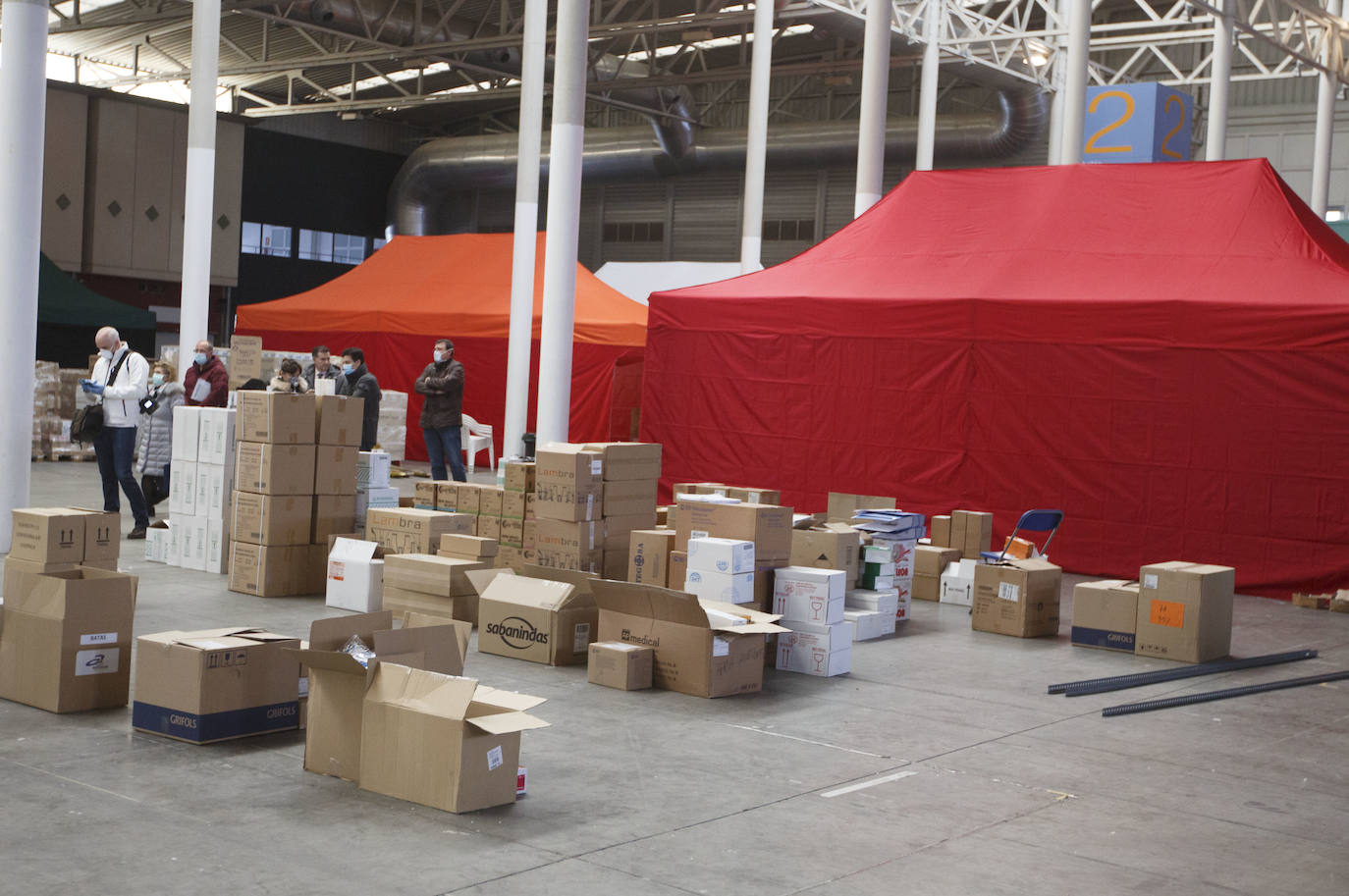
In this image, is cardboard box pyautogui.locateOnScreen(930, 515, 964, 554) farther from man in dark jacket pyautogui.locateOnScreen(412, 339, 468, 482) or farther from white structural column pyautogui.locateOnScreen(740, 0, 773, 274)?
white structural column pyautogui.locateOnScreen(740, 0, 773, 274)

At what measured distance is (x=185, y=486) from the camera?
8891 millimetres

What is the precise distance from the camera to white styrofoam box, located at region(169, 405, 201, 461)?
28.7 ft

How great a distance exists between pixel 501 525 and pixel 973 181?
261 inches

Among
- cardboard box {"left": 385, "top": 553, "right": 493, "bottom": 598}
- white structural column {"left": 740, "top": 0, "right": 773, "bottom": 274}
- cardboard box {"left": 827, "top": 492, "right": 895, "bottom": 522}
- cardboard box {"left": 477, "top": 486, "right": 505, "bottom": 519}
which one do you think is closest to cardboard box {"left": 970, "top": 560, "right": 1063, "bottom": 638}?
cardboard box {"left": 827, "top": 492, "right": 895, "bottom": 522}

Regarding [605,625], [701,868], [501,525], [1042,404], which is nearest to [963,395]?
[1042,404]

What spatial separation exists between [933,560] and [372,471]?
4137 millimetres

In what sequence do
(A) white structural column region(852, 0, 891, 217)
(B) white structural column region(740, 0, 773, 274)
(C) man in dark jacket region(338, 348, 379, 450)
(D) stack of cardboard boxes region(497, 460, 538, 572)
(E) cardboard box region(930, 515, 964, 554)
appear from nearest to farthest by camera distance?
(D) stack of cardboard boxes region(497, 460, 538, 572) → (E) cardboard box region(930, 515, 964, 554) → (C) man in dark jacket region(338, 348, 379, 450) → (A) white structural column region(852, 0, 891, 217) → (B) white structural column region(740, 0, 773, 274)

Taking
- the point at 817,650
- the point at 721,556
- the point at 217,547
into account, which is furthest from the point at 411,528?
the point at 817,650

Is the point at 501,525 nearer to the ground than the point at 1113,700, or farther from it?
farther from it

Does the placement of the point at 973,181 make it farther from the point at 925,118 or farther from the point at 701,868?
the point at 701,868

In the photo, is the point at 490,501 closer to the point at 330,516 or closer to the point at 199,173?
the point at 330,516

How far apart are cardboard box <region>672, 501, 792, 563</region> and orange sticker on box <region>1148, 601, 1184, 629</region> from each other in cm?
231

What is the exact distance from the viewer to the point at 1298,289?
10.3m

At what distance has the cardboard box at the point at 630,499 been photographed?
7.99m
